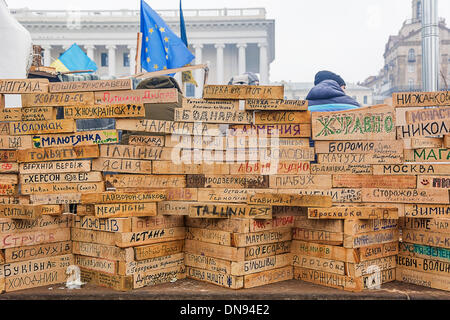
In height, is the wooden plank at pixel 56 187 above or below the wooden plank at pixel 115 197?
above

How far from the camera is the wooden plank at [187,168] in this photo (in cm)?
444

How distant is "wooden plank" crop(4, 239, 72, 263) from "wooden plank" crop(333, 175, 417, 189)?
2584 mm

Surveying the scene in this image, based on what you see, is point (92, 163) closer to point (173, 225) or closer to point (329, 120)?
point (173, 225)

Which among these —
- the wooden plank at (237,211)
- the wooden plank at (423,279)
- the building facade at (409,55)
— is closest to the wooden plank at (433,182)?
the wooden plank at (423,279)

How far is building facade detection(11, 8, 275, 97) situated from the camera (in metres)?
59.5

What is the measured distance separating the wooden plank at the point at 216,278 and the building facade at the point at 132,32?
181 feet

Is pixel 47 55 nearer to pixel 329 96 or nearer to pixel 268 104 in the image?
→ pixel 329 96

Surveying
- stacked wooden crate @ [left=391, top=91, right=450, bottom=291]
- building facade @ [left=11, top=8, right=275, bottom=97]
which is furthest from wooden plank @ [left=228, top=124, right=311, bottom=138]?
building facade @ [left=11, top=8, right=275, bottom=97]

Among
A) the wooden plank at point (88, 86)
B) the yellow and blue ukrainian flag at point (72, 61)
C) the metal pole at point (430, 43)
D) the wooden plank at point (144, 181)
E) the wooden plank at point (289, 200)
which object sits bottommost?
the wooden plank at point (289, 200)

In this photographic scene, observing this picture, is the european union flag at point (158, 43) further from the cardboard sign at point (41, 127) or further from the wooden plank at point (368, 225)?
the wooden plank at point (368, 225)

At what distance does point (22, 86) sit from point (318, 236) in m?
3.15

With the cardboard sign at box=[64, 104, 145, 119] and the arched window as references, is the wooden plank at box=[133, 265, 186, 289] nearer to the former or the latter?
the cardboard sign at box=[64, 104, 145, 119]

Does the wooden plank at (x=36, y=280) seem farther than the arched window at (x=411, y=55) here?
No

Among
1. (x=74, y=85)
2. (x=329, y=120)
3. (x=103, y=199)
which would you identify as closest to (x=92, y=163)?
(x=103, y=199)
